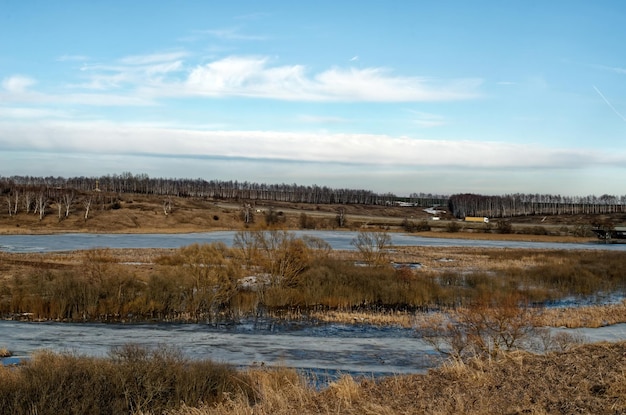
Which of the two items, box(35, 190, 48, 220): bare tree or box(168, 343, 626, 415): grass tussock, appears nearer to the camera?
box(168, 343, 626, 415): grass tussock

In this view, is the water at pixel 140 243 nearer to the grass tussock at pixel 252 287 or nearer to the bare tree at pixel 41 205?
the grass tussock at pixel 252 287

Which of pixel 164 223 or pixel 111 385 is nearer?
pixel 111 385

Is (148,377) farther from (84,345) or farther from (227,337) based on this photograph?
(227,337)

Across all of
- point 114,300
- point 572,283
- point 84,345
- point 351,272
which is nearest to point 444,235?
point 572,283

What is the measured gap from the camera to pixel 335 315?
2853cm

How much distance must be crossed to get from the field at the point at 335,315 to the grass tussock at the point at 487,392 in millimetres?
38

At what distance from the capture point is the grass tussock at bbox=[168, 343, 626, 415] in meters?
9.70

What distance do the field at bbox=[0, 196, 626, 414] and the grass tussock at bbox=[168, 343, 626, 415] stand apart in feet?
0.12

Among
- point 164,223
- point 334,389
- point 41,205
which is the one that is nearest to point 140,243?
point 164,223

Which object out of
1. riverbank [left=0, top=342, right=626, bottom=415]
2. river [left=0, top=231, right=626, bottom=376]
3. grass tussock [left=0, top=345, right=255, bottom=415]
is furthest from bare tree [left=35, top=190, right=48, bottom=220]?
grass tussock [left=0, top=345, right=255, bottom=415]

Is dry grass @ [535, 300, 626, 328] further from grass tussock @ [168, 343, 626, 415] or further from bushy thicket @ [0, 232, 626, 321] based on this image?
grass tussock @ [168, 343, 626, 415]

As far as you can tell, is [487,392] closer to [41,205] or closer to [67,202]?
[41,205]

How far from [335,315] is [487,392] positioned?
58.9 feet

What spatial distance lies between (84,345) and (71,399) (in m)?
9.78
